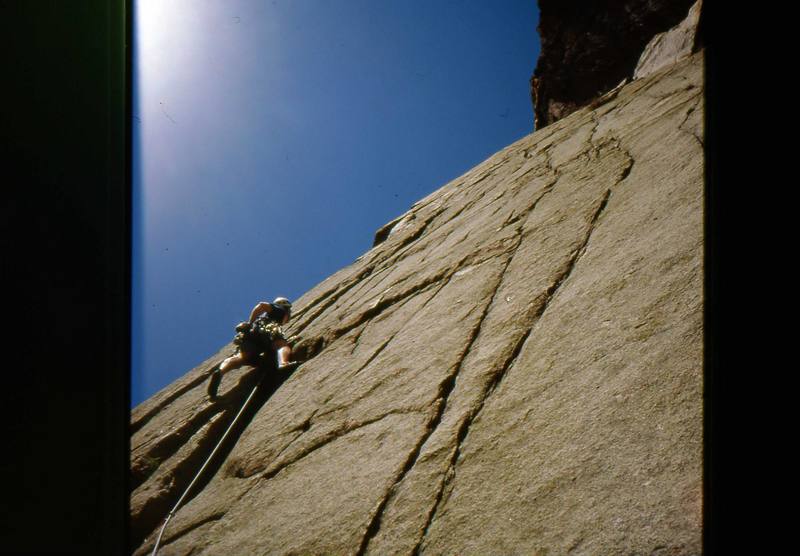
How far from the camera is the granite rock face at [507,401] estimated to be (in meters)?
1.45

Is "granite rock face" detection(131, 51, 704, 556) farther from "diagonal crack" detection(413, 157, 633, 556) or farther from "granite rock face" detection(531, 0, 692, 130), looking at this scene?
"granite rock face" detection(531, 0, 692, 130)

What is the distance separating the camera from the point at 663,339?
1704mm

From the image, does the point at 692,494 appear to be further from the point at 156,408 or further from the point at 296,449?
the point at 156,408

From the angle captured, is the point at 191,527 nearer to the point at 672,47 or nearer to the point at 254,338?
the point at 254,338

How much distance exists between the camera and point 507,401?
2043 mm

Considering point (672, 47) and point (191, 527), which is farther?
point (672, 47)

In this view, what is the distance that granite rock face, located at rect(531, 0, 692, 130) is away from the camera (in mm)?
8812

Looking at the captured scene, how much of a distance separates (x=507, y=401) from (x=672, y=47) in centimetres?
656

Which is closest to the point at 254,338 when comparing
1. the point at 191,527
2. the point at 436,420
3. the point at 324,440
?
the point at 191,527
